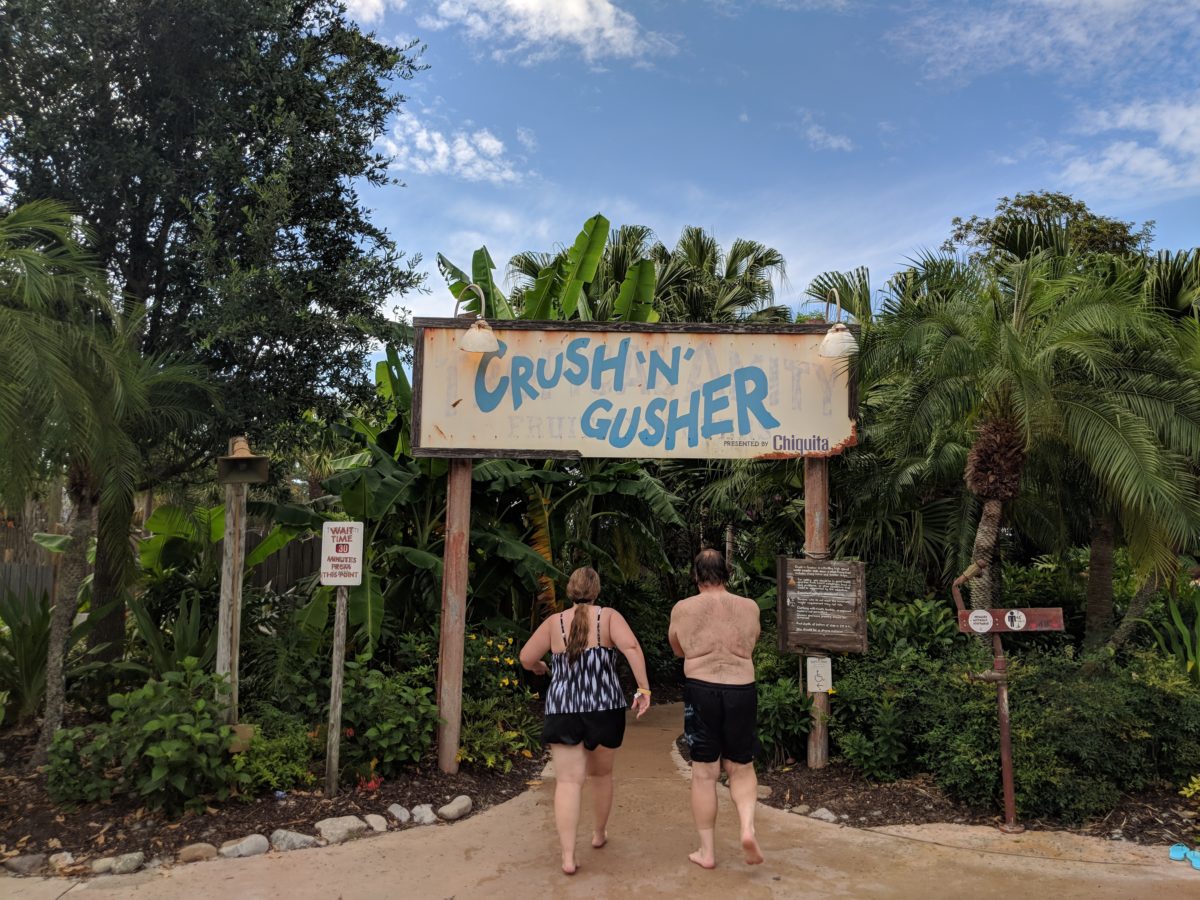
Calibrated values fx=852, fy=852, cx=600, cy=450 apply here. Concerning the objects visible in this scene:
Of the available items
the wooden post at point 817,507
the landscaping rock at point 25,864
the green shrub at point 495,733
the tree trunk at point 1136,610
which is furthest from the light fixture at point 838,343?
the landscaping rock at point 25,864

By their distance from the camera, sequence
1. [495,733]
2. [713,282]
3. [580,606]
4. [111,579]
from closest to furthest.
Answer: [580,606], [495,733], [111,579], [713,282]

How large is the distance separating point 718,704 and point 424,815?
7.74ft

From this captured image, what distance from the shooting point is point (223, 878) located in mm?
4637

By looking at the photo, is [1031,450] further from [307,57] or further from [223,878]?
[307,57]

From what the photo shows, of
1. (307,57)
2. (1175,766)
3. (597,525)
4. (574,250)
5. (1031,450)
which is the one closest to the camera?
(1175,766)

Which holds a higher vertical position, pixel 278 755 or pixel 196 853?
pixel 278 755

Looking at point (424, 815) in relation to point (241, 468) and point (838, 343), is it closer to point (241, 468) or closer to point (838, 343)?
point (241, 468)

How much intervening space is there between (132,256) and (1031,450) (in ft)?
26.0

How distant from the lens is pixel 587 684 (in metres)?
4.71

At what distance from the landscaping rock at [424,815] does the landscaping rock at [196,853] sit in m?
1.26

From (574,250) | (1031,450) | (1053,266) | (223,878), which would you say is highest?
(574,250)

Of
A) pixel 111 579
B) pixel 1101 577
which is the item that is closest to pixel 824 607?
pixel 1101 577

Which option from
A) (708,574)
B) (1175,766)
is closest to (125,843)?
(708,574)

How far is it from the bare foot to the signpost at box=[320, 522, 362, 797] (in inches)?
115
